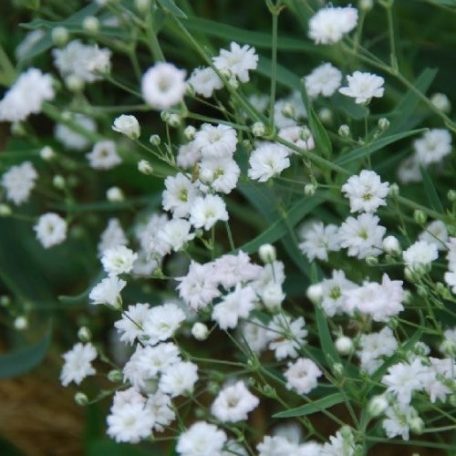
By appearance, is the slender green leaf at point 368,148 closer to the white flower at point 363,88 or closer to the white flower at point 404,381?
the white flower at point 363,88

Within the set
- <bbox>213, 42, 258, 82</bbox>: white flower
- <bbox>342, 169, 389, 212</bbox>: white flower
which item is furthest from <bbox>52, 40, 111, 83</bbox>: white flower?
<bbox>342, 169, 389, 212</bbox>: white flower

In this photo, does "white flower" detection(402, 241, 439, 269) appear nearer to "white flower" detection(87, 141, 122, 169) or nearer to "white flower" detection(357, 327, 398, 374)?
"white flower" detection(357, 327, 398, 374)

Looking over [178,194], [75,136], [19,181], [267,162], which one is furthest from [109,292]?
[75,136]

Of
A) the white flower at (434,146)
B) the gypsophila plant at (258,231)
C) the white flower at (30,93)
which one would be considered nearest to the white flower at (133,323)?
the gypsophila plant at (258,231)

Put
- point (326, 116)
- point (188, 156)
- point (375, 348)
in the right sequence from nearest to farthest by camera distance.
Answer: point (375, 348) → point (188, 156) → point (326, 116)

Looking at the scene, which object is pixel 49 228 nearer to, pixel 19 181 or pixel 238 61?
pixel 19 181

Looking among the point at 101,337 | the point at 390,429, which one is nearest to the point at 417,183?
the point at 390,429
